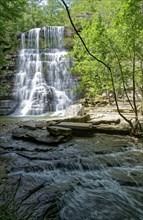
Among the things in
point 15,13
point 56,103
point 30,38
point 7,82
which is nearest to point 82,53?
point 15,13

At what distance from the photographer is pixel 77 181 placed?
467 cm

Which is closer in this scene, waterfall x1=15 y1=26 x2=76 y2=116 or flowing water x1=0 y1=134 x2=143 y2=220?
flowing water x1=0 y1=134 x2=143 y2=220

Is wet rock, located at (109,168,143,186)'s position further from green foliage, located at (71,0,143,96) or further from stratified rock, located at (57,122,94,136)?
green foliage, located at (71,0,143,96)

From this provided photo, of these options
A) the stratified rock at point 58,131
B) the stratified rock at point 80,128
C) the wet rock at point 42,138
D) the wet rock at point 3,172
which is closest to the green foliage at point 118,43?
the stratified rock at point 80,128

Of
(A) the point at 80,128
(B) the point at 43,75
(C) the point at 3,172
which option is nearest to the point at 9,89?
(B) the point at 43,75

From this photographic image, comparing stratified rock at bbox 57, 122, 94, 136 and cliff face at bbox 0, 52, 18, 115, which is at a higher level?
cliff face at bbox 0, 52, 18, 115

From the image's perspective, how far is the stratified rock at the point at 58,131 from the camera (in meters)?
8.06

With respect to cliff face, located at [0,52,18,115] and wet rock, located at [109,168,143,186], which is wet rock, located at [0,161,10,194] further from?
cliff face, located at [0,52,18,115]

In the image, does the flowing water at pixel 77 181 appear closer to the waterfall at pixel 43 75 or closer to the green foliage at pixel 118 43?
the green foliage at pixel 118 43

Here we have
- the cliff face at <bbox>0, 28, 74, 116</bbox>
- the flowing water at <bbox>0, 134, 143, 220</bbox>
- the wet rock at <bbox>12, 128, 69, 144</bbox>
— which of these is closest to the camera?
the flowing water at <bbox>0, 134, 143, 220</bbox>

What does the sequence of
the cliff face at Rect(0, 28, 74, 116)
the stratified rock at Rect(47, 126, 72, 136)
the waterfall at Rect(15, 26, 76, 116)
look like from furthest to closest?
the waterfall at Rect(15, 26, 76, 116) < the cliff face at Rect(0, 28, 74, 116) < the stratified rock at Rect(47, 126, 72, 136)

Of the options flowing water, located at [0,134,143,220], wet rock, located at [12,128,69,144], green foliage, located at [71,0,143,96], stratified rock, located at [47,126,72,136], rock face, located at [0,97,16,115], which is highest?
green foliage, located at [71,0,143,96]

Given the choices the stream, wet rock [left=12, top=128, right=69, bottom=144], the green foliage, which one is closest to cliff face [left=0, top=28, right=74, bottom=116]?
wet rock [left=12, top=128, right=69, bottom=144]

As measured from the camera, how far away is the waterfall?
65.0 ft
